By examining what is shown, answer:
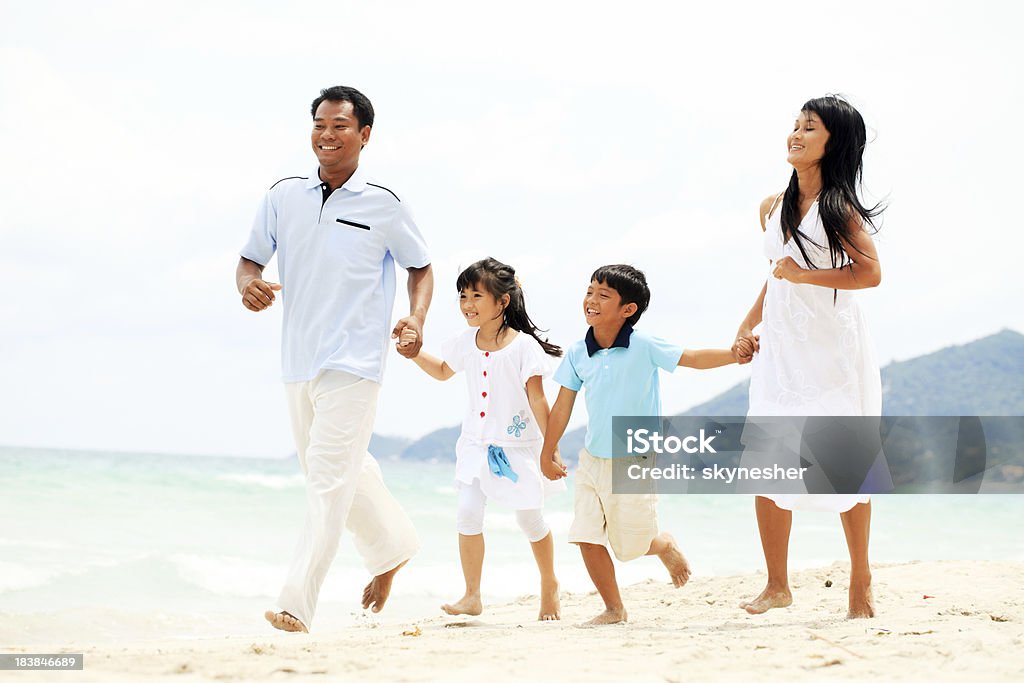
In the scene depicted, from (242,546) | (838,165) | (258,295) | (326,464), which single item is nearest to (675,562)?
(326,464)

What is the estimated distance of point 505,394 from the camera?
181 inches

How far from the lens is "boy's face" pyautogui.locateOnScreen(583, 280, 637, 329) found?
14.0 feet

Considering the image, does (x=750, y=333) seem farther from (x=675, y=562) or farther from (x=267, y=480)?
(x=267, y=480)

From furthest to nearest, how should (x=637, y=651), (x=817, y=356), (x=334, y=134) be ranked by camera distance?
(x=334, y=134) < (x=817, y=356) < (x=637, y=651)

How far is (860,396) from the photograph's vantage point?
4020 millimetres

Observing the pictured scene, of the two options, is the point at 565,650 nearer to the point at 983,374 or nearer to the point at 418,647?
the point at 418,647

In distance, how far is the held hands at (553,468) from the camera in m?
4.25

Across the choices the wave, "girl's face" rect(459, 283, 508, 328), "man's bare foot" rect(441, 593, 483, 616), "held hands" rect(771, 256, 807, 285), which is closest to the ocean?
the wave

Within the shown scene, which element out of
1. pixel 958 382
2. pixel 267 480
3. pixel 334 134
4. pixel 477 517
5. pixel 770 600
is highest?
pixel 334 134

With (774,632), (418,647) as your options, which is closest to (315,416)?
(418,647)

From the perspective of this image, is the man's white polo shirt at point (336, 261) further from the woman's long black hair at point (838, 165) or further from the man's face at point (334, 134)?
the woman's long black hair at point (838, 165)

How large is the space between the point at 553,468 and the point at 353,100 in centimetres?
173

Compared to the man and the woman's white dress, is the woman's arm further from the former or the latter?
the man

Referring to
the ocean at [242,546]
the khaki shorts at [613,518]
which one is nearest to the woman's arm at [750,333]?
the khaki shorts at [613,518]
